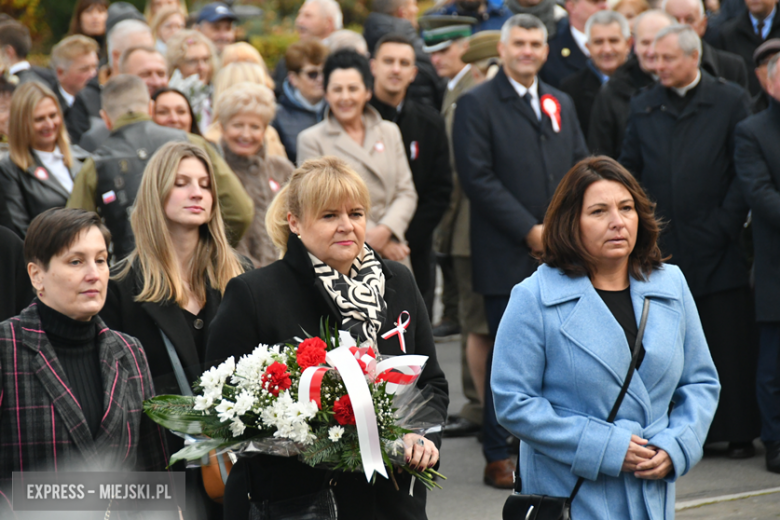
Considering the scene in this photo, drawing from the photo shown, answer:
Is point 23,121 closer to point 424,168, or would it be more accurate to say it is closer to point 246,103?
point 246,103

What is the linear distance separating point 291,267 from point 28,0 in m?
18.9

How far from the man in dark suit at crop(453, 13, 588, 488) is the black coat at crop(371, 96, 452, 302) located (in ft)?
2.09

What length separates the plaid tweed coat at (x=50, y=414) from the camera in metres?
3.47

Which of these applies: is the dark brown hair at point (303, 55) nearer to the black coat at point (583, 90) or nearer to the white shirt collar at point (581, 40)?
the black coat at point (583, 90)

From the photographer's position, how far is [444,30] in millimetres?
9758

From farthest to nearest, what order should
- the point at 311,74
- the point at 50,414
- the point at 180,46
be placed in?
the point at 311,74 < the point at 180,46 < the point at 50,414

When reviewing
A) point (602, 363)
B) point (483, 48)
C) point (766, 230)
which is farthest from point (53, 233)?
point (483, 48)

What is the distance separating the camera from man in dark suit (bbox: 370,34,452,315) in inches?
288

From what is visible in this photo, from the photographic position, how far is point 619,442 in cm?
349

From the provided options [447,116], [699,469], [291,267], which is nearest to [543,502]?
[291,267]

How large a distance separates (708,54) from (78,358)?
6.04 metres

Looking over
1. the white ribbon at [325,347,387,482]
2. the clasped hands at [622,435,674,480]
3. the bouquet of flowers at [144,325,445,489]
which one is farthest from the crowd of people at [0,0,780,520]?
the white ribbon at [325,347,387,482]

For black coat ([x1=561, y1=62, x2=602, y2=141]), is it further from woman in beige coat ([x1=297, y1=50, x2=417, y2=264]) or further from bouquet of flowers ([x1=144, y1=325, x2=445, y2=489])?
bouquet of flowers ([x1=144, y1=325, x2=445, y2=489])

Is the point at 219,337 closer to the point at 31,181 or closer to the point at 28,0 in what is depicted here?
the point at 31,181
